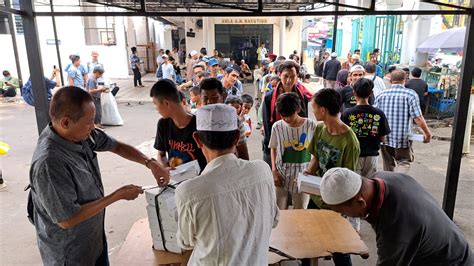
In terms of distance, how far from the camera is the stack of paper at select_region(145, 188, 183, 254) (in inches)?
75.4

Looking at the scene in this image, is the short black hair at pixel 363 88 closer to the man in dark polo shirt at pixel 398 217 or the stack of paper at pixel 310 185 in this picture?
the stack of paper at pixel 310 185

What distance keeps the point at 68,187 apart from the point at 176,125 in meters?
0.89

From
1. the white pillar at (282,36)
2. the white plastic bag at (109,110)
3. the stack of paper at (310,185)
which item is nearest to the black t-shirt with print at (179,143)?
the stack of paper at (310,185)

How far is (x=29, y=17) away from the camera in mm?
3025

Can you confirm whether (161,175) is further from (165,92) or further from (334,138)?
(334,138)

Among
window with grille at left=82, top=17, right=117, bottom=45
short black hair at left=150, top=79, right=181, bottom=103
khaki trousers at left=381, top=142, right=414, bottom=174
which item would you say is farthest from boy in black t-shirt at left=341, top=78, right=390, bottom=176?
window with grille at left=82, top=17, right=117, bottom=45

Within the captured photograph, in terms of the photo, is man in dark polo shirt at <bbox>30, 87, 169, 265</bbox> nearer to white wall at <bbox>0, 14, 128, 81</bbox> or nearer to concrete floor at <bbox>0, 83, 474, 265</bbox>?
concrete floor at <bbox>0, 83, 474, 265</bbox>

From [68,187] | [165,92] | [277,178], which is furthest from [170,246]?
[277,178]

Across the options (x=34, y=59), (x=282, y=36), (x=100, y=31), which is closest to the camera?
(x=34, y=59)

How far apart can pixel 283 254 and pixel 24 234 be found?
125 inches

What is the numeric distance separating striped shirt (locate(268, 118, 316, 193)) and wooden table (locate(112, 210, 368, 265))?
23.3 inches

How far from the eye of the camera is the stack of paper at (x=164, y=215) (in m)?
1.92

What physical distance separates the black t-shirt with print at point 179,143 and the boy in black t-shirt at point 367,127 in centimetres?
174

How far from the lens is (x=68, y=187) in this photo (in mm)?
1772
